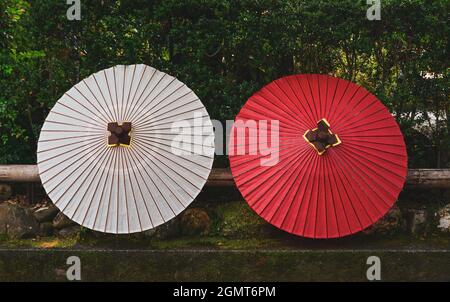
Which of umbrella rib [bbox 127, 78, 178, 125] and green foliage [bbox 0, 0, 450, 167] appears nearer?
umbrella rib [bbox 127, 78, 178, 125]

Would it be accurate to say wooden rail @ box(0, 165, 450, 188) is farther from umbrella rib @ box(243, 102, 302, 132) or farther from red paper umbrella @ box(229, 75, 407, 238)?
umbrella rib @ box(243, 102, 302, 132)

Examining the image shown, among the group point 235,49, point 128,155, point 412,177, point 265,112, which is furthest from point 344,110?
point 128,155

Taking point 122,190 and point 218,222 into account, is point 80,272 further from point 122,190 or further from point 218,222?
point 218,222

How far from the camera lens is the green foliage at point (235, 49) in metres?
5.24

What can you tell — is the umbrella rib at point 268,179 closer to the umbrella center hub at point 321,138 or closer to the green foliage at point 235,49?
the umbrella center hub at point 321,138

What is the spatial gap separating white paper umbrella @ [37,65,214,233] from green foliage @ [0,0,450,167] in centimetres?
89

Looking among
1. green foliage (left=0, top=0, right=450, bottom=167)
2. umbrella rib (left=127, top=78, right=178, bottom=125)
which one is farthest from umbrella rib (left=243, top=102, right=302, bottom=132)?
umbrella rib (left=127, top=78, right=178, bottom=125)

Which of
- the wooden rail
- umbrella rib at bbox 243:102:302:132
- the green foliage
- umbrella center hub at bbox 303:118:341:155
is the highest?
the green foliage

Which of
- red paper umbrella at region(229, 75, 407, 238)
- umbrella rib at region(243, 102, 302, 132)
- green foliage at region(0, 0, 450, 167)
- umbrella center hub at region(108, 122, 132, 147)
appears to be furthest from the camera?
green foliage at region(0, 0, 450, 167)

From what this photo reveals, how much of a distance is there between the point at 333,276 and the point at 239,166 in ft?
4.88

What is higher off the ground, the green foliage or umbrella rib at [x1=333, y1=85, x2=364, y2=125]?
the green foliage

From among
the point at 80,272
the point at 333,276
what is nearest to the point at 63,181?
the point at 80,272

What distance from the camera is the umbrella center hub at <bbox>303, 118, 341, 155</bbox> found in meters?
4.33

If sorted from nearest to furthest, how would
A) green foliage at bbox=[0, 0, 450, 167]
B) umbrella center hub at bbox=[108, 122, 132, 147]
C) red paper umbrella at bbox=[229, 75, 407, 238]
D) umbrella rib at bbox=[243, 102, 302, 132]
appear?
1. umbrella center hub at bbox=[108, 122, 132, 147]
2. red paper umbrella at bbox=[229, 75, 407, 238]
3. umbrella rib at bbox=[243, 102, 302, 132]
4. green foliage at bbox=[0, 0, 450, 167]
